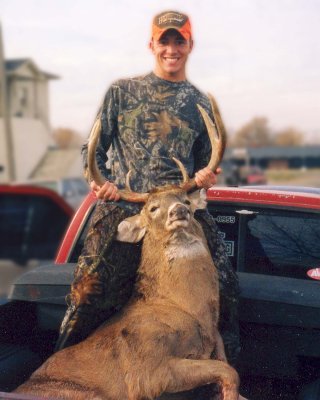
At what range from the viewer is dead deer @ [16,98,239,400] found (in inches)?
142

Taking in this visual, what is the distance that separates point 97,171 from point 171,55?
31.5 inches

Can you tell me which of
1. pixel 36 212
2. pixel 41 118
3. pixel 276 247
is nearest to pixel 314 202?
pixel 276 247

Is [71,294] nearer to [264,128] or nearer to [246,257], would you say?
[246,257]

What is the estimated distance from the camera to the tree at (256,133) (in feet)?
396

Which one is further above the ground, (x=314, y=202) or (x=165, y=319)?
(x=314, y=202)

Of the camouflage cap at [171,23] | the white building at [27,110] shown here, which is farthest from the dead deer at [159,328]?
the white building at [27,110]

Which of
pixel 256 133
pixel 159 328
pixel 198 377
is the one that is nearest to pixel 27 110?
pixel 159 328

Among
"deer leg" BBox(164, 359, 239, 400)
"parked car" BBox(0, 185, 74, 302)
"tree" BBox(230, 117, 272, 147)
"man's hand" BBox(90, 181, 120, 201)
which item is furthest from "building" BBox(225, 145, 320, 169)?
"deer leg" BBox(164, 359, 239, 400)

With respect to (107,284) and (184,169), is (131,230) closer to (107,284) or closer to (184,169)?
(107,284)

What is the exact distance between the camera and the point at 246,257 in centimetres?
473

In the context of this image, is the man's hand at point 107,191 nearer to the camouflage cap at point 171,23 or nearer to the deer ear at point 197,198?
the deer ear at point 197,198

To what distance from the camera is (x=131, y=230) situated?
415 cm

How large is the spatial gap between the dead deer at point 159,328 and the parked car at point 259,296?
289 mm

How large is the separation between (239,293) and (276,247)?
0.65 metres
